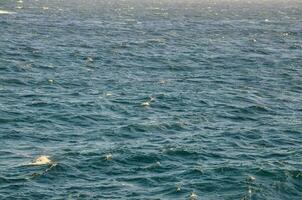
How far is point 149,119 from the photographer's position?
57844 millimetres

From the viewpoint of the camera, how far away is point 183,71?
84.4m

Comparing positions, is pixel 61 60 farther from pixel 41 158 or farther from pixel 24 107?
pixel 41 158

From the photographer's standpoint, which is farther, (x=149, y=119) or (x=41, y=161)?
(x=149, y=119)

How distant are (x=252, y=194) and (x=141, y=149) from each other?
13470 millimetres

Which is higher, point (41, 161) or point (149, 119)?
point (149, 119)

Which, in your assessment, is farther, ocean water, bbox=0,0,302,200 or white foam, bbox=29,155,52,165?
white foam, bbox=29,155,52,165

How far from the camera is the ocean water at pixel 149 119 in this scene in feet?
133

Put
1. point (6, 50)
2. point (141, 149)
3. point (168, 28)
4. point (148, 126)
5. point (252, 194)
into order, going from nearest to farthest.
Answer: point (252, 194)
point (141, 149)
point (148, 126)
point (6, 50)
point (168, 28)

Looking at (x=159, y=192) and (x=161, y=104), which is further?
(x=161, y=104)

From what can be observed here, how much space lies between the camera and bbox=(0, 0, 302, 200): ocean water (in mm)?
Answer: 40688

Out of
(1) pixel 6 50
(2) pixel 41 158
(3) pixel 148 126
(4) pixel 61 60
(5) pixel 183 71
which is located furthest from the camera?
(1) pixel 6 50

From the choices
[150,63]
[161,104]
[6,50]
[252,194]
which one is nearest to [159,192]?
[252,194]

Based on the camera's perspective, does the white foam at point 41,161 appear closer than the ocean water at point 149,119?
No

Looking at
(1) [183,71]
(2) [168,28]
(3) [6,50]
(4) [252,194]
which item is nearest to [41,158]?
(4) [252,194]
